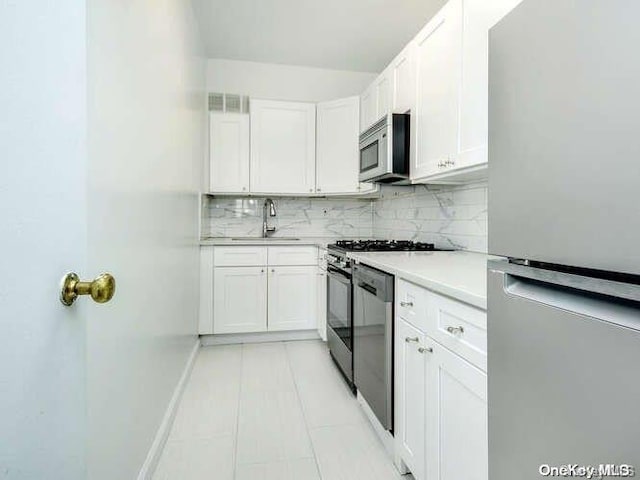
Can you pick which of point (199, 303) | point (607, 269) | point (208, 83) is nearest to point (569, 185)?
point (607, 269)

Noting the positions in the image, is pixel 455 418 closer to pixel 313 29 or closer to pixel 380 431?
pixel 380 431

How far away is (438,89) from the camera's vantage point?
189 centimetres

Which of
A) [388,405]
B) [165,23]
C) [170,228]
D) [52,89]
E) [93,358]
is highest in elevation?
[165,23]

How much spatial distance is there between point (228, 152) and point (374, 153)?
5.13 ft

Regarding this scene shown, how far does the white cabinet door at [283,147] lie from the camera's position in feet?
11.3

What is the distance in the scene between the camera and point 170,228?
6.49ft

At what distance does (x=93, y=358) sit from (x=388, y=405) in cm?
121

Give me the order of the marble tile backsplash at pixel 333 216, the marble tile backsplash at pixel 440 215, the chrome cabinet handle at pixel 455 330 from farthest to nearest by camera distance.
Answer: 1. the marble tile backsplash at pixel 333 216
2. the marble tile backsplash at pixel 440 215
3. the chrome cabinet handle at pixel 455 330

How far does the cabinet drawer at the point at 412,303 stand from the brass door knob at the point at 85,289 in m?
1.04

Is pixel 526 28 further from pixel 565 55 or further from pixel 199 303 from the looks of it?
pixel 199 303

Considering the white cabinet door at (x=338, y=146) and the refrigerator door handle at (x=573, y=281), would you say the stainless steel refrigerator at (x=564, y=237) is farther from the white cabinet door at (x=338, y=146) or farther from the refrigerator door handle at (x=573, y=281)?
the white cabinet door at (x=338, y=146)

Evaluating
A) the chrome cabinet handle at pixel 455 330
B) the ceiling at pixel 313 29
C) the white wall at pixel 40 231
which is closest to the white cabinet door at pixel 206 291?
the ceiling at pixel 313 29

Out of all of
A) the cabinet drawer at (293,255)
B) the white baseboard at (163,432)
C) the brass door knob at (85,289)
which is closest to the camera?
the brass door knob at (85,289)

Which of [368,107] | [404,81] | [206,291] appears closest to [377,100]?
[368,107]
